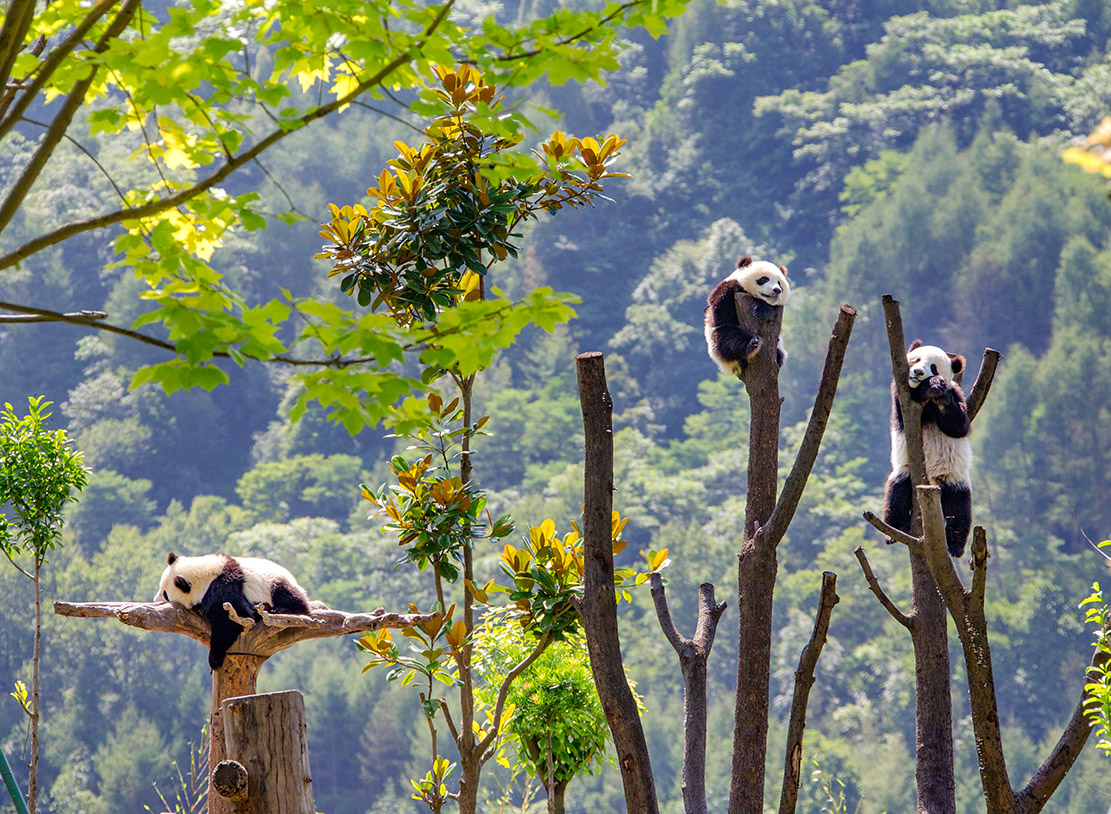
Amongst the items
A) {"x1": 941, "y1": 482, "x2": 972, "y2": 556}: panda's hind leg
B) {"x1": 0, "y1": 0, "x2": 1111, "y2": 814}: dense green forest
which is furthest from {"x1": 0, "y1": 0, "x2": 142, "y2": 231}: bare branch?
{"x1": 0, "y1": 0, "x2": 1111, "y2": 814}: dense green forest

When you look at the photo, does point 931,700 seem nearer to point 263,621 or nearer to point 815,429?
point 815,429

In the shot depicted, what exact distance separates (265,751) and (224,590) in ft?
4.47

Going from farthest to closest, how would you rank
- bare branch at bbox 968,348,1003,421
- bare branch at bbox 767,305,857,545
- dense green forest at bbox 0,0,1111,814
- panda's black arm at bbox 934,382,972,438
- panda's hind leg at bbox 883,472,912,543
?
dense green forest at bbox 0,0,1111,814
panda's black arm at bbox 934,382,972,438
panda's hind leg at bbox 883,472,912,543
bare branch at bbox 968,348,1003,421
bare branch at bbox 767,305,857,545

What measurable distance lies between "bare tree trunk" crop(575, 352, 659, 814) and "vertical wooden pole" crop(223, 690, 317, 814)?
97cm

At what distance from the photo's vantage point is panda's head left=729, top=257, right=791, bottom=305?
402 centimetres

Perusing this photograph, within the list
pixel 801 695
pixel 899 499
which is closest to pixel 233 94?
pixel 801 695

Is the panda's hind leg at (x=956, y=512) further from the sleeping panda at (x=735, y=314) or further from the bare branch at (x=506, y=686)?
the bare branch at (x=506, y=686)

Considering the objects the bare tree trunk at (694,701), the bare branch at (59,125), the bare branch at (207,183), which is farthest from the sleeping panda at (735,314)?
the bare branch at (59,125)

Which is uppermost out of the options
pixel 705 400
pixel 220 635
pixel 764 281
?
pixel 705 400

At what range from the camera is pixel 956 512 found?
4.14 m

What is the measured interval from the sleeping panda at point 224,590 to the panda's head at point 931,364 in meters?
2.44

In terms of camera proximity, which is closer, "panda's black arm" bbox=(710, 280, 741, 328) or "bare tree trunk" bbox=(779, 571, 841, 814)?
"bare tree trunk" bbox=(779, 571, 841, 814)

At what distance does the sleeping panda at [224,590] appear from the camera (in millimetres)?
3594

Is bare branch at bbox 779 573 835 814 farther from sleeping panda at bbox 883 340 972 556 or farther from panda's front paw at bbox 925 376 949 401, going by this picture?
panda's front paw at bbox 925 376 949 401
